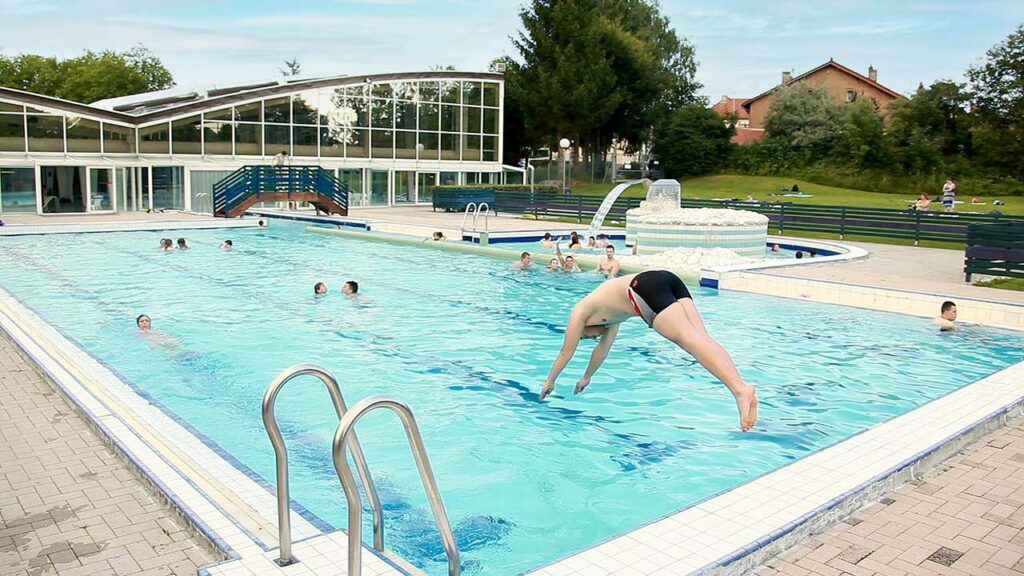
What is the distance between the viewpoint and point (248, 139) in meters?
32.5

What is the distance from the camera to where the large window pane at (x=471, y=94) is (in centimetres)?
3812

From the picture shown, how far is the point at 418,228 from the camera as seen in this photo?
23078 millimetres

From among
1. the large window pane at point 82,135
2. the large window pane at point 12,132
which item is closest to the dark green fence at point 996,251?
the large window pane at point 82,135

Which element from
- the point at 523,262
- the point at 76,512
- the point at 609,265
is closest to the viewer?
the point at 76,512

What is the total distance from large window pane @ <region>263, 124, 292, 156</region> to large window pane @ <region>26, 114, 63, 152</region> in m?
7.37

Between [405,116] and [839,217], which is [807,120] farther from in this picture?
[839,217]

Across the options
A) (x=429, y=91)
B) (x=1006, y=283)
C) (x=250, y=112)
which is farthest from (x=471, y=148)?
(x=1006, y=283)

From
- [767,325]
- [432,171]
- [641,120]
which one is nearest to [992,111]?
[641,120]

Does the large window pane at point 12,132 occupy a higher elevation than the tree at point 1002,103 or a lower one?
lower

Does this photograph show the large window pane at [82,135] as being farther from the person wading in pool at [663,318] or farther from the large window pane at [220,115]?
the person wading in pool at [663,318]

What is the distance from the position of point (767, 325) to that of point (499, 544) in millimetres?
7642

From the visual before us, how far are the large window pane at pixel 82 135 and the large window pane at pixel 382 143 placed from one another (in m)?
10.9

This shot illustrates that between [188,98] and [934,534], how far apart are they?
3797 cm

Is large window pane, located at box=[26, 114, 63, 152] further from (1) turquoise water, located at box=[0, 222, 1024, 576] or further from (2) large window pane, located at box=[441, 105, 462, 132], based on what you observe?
(2) large window pane, located at box=[441, 105, 462, 132]
